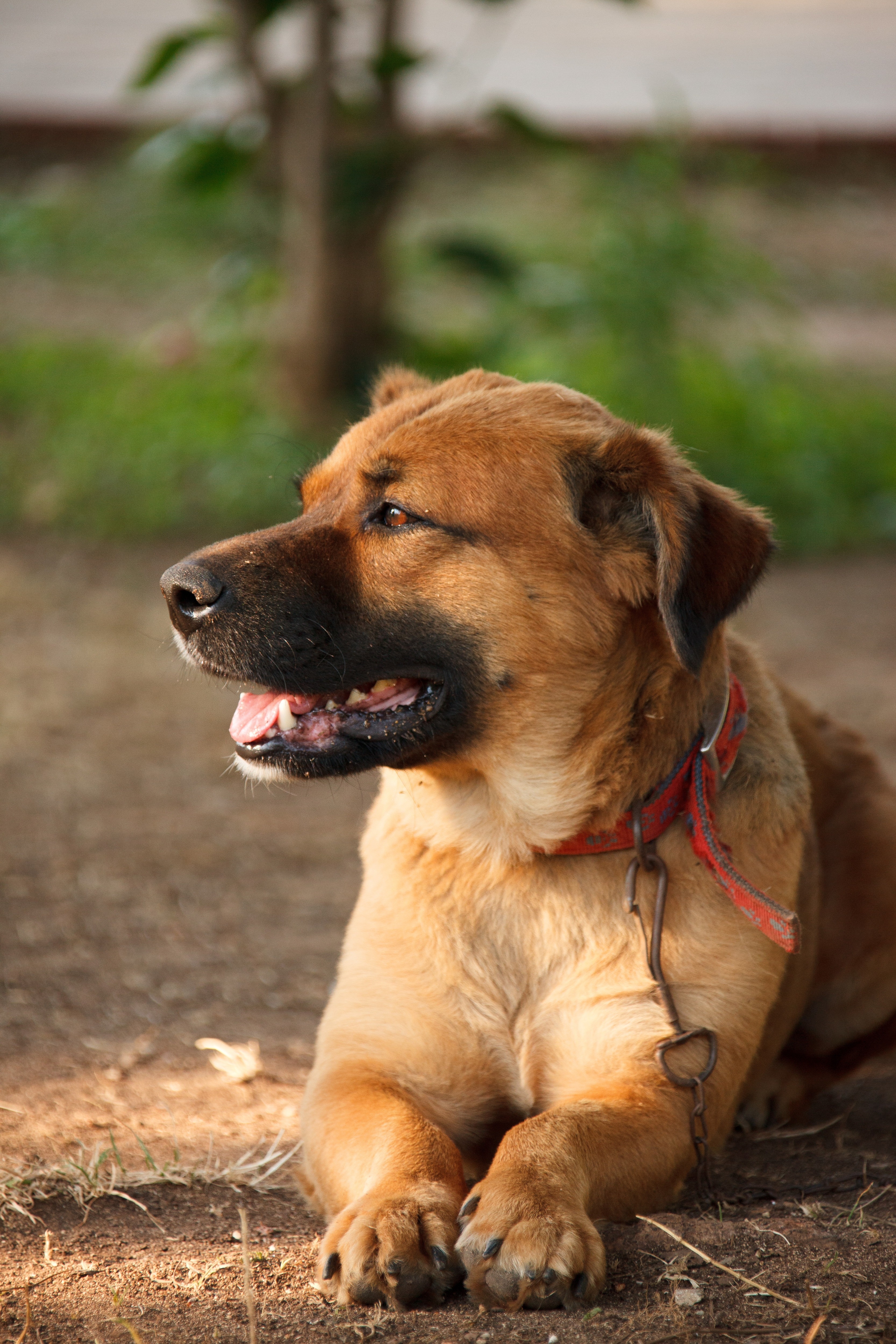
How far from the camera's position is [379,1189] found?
2.55 meters

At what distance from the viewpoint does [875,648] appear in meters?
7.20

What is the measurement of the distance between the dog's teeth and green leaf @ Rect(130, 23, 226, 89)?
18.6ft

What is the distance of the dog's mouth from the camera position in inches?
118

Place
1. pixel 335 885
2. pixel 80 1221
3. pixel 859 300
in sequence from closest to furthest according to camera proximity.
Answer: pixel 80 1221 < pixel 335 885 < pixel 859 300

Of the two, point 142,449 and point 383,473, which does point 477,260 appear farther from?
point 383,473

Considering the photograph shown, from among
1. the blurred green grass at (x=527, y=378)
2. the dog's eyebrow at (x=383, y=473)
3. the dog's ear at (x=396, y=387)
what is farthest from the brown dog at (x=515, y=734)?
the blurred green grass at (x=527, y=378)

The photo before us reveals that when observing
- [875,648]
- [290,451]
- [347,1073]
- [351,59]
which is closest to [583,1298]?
[347,1073]

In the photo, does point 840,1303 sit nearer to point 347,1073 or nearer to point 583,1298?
point 583,1298

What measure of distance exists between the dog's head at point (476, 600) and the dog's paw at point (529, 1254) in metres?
0.91

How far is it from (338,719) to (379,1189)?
979 millimetres

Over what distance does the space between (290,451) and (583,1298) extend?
635 centimetres

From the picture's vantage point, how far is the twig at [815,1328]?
2.29m

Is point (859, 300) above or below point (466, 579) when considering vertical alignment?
below

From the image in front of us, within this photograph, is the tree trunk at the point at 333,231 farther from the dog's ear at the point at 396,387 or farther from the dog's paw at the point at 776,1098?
the dog's paw at the point at 776,1098
